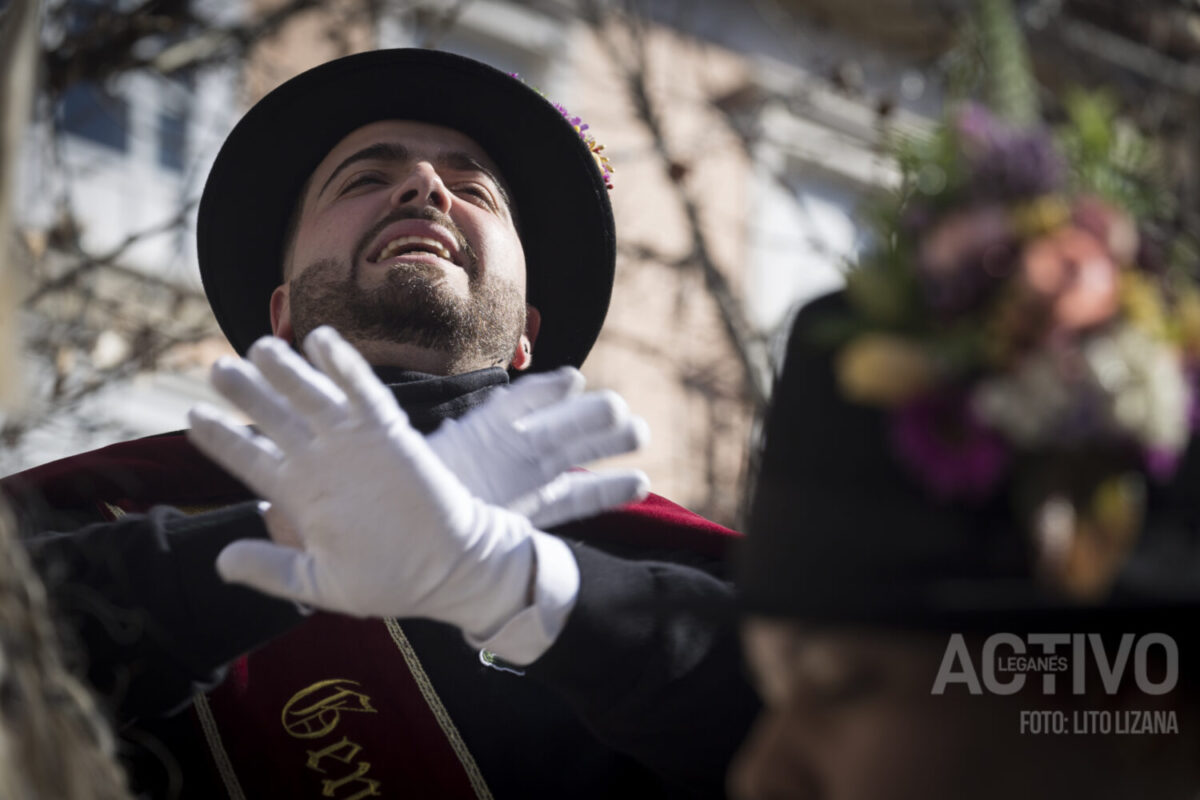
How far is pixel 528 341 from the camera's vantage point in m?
2.97

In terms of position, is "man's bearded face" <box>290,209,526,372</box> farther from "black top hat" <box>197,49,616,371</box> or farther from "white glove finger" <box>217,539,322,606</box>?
"white glove finger" <box>217,539,322,606</box>

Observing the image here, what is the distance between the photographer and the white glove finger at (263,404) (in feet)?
5.58

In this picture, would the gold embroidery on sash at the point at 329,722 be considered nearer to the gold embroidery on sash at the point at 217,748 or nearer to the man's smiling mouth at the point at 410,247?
the gold embroidery on sash at the point at 217,748

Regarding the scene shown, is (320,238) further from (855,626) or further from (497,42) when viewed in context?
(497,42)

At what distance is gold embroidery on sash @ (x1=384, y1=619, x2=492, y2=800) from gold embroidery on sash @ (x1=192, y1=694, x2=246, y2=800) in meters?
0.31

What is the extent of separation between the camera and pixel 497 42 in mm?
8852

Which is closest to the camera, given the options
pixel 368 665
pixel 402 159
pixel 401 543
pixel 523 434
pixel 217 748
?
pixel 401 543

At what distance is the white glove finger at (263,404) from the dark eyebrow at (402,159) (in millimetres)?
1145

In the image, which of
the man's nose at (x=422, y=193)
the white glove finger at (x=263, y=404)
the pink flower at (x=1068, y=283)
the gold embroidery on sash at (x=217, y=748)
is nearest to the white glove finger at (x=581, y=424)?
the white glove finger at (x=263, y=404)

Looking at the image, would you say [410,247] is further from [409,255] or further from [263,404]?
[263,404]

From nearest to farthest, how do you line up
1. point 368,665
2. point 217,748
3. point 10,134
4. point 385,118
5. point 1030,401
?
point 1030,401 < point 10,134 < point 217,748 < point 368,665 < point 385,118

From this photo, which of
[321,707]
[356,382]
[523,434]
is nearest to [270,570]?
[356,382]

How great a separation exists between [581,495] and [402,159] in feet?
3.90

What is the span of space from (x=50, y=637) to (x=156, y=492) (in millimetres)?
1083
